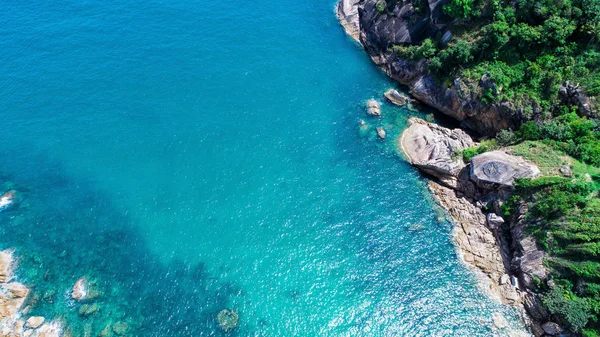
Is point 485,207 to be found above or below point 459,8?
below

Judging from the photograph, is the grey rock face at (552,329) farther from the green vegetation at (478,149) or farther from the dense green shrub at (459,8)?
the dense green shrub at (459,8)

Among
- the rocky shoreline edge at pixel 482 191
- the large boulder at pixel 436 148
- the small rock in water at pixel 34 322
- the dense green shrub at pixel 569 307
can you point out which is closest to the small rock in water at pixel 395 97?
the rocky shoreline edge at pixel 482 191

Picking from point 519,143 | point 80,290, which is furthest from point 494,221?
point 80,290

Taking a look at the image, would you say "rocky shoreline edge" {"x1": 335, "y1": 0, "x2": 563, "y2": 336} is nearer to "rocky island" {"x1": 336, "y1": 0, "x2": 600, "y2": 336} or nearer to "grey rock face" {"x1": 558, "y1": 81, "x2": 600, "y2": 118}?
"rocky island" {"x1": 336, "y1": 0, "x2": 600, "y2": 336}

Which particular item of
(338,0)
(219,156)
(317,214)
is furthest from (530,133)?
(338,0)

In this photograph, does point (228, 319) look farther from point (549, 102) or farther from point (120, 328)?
point (549, 102)

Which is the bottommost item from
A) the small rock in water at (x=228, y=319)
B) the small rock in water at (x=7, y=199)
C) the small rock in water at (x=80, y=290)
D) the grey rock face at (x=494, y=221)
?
the small rock in water at (x=80, y=290)

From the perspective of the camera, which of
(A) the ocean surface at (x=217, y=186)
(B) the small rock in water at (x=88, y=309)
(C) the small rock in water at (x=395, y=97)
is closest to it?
(B) the small rock in water at (x=88, y=309)
